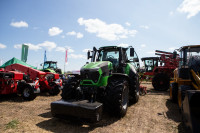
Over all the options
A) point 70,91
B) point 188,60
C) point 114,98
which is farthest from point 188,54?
point 70,91

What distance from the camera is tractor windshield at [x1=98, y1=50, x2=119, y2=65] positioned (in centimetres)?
549

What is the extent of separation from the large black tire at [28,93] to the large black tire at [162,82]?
25.4ft

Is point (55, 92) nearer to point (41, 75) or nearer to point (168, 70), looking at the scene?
point (41, 75)

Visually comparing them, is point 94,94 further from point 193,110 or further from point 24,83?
point 24,83

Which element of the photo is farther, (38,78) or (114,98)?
(38,78)

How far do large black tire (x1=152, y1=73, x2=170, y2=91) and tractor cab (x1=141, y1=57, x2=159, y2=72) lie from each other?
5.96 meters

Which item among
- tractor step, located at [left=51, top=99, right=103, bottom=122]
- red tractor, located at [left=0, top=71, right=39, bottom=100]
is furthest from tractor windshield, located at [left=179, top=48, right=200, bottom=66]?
red tractor, located at [left=0, top=71, right=39, bottom=100]

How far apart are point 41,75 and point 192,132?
708 centimetres

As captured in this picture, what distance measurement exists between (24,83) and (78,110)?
463 centimetres

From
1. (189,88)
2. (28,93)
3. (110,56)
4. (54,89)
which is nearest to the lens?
(189,88)

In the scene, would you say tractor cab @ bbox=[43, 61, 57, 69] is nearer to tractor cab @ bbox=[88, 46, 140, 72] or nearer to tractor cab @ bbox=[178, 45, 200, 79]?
tractor cab @ bbox=[88, 46, 140, 72]

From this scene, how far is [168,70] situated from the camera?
36.4 feet

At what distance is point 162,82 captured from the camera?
9.87 meters

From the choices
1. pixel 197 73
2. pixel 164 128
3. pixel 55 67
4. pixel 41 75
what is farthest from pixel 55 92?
pixel 55 67
